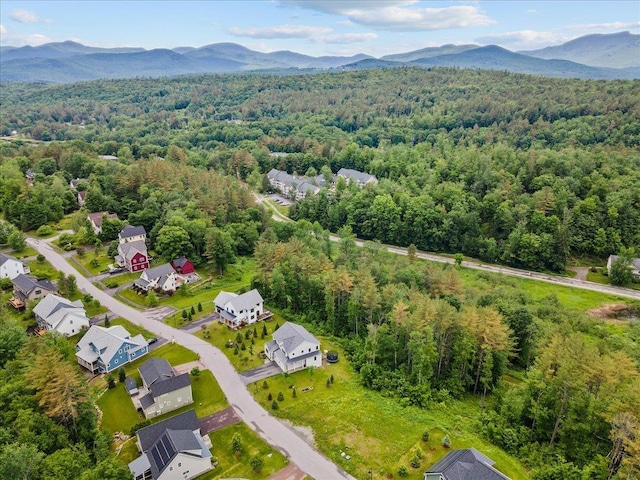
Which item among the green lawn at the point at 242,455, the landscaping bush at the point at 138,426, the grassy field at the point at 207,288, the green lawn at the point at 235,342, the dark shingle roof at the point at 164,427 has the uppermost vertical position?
the dark shingle roof at the point at 164,427

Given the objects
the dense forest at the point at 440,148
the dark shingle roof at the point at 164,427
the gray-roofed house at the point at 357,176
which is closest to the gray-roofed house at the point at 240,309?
the dark shingle roof at the point at 164,427

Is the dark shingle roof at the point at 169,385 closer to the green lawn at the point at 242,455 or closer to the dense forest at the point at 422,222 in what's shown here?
the dense forest at the point at 422,222

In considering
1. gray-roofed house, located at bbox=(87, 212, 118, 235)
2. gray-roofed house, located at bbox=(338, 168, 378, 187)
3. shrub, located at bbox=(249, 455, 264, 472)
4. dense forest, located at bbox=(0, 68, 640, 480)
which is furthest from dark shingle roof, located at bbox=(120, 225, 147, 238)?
gray-roofed house, located at bbox=(338, 168, 378, 187)

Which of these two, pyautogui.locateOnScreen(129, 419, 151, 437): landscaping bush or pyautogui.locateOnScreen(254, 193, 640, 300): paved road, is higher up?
pyautogui.locateOnScreen(129, 419, 151, 437): landscaping bush

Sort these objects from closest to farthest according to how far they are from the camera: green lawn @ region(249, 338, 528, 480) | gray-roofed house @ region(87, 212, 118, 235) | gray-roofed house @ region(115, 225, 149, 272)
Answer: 1. green lawn @ region(249, 338, 528, 480)
2. gray-roofed house @ region(115, 225, 149, 272)
3. gray-roofed house @ region(87, 212, 118, 235)

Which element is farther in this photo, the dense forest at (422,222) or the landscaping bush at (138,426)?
the landscaping bush at (138,426)

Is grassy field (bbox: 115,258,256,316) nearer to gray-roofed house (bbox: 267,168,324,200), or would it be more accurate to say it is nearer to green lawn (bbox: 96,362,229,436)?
green lawn (bbox: 96,362,229,436)
